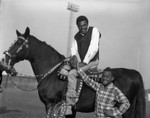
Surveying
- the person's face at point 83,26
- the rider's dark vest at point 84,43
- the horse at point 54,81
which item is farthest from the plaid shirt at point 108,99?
the person's face at point 83,26

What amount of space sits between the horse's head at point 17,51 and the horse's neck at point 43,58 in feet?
0.82

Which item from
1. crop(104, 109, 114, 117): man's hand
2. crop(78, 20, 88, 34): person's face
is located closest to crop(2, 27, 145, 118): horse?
crop(78, 20, 88, 34): person's face

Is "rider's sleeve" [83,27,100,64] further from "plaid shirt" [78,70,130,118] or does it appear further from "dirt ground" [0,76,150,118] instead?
"dirt ground" [0,76,150,118]

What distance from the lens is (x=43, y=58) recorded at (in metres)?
8.22

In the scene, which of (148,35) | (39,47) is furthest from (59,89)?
(148,35)

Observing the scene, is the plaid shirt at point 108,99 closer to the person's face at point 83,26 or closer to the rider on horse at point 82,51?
the rider on horse at point 82,51

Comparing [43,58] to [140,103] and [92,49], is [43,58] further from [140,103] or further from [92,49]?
[140,103]

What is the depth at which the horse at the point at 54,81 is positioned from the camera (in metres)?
7.80

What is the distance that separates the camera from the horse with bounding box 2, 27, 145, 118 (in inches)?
A: 307

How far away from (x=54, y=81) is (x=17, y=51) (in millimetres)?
1130

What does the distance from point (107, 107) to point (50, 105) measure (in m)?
1.61

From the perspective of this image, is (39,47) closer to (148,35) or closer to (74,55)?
(74,55)

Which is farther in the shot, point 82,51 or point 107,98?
point 82,51

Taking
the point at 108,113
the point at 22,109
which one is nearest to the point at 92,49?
the point at 108,113
